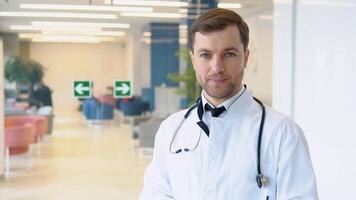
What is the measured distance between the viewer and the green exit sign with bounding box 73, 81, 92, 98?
19.8ft

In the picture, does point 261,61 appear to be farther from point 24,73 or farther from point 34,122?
point 34,122

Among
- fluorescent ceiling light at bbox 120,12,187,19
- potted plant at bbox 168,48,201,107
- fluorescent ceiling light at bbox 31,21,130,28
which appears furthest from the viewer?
potted plant at bbox 168,48,201,107

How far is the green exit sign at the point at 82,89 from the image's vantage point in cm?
605

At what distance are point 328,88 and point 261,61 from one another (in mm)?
1849

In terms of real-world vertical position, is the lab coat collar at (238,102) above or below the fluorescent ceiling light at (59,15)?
below

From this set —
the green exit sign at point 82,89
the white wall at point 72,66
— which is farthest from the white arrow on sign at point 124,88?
the green exit sign at point 82,89

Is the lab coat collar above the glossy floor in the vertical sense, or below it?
above

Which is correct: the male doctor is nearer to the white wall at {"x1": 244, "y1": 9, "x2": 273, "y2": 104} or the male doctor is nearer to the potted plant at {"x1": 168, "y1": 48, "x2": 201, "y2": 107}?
the white wall at {"x1": 244, "y1": 9, "x2": 273, "y2": 104}

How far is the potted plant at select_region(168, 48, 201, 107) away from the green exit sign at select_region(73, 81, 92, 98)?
1920mm

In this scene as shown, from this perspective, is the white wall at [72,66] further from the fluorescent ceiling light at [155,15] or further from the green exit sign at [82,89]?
the fluorescent ceiling light at [155,15]

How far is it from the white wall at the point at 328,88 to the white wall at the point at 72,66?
2683 millimetres

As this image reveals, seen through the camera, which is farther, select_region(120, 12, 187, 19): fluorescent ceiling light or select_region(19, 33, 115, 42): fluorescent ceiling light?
select_region(19, 33, 115, 42): fluorescent ceiling light

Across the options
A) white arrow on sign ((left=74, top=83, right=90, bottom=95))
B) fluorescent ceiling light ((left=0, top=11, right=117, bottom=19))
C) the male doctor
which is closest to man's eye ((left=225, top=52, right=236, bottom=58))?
the male doctor

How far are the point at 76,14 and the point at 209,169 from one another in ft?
15.7
